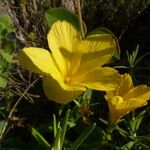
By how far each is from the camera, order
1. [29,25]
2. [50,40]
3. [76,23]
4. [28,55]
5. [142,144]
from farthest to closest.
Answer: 1. [29,25]
2. [76,23]
3. [142,144]
4. [50,40]
5. [28,55]

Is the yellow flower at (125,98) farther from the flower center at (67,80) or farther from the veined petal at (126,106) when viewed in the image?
the flower center at (67,80)

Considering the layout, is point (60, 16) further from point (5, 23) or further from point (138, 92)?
point (138, 92)

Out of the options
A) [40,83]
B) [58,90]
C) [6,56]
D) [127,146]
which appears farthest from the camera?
[40,83]

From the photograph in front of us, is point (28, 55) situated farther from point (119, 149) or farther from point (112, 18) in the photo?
point (112, 18)

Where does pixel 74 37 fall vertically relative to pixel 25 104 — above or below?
above

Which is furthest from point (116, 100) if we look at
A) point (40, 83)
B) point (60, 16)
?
point (40, 83)

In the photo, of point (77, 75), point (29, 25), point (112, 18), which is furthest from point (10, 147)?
point (112, 18)

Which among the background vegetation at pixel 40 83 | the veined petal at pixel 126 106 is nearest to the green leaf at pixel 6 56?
the background vegetation at pixel 40 83
